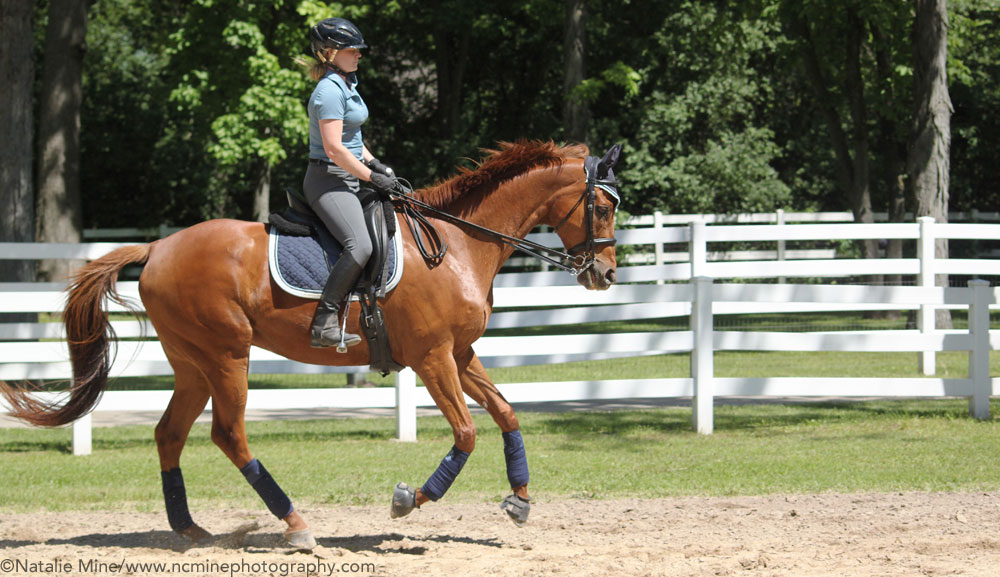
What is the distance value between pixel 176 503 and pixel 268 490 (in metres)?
0.70

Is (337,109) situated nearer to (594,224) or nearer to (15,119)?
(594,224)

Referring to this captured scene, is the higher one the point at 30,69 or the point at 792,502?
the point at 30,69

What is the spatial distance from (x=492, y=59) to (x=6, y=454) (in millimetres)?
22682

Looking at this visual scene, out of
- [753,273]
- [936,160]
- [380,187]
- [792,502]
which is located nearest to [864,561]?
[792,502]

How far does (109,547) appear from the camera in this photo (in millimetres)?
6070

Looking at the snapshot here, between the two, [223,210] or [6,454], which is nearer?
[6,454]

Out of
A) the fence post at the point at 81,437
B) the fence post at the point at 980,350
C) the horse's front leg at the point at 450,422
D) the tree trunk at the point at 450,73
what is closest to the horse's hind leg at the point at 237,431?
the horse's front leg at the point at 450,422

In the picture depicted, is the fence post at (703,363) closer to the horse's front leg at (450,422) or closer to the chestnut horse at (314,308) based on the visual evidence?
the chestnut horse at (314,308)

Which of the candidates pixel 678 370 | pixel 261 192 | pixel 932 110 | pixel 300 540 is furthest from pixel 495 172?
pixel 261 192

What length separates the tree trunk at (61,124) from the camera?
698 inches

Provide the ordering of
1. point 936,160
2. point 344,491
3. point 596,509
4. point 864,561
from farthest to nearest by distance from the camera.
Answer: point 936,160
point 344,491
point 596,509
point 864,561

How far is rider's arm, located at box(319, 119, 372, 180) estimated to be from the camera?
572cm

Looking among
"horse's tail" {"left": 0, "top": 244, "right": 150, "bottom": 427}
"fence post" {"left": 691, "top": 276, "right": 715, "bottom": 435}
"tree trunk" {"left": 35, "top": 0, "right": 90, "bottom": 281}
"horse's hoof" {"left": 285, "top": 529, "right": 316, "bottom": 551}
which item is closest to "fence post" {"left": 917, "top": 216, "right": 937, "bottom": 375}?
"fence post" {"left": 691, "top": 276, "right": 715, "bottom": 435}

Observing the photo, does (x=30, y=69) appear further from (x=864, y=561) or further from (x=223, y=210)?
(x=223, y=210)
